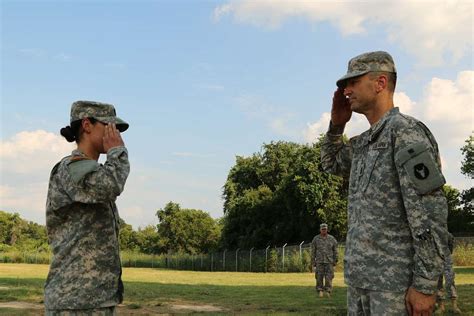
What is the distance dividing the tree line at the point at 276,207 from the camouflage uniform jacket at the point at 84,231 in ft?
115

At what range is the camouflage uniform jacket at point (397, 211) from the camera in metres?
2.79

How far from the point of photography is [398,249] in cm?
294

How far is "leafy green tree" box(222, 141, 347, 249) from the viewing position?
45.8 meters

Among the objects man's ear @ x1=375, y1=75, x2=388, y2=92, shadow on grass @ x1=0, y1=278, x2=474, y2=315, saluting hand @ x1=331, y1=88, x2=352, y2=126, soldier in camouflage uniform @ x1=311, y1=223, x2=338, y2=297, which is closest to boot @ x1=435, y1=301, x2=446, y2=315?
shadow on grass @ x1=0, y1=278, x2=474, y2=315

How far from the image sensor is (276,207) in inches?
2028

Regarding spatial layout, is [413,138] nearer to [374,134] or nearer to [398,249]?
[374,134]

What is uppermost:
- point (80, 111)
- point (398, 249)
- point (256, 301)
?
point (80, 111)

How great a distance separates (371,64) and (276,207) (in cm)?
4861

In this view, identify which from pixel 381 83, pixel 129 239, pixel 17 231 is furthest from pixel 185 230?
pixel 381 83

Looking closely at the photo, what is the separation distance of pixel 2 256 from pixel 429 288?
55.8m

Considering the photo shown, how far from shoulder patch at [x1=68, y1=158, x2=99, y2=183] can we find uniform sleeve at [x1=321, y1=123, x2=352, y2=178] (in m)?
1.49

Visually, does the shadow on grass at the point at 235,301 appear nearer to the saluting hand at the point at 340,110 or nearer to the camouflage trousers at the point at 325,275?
the camouflage trousers at the point at 325,275

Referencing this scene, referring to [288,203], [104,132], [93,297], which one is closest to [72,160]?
[104,132]

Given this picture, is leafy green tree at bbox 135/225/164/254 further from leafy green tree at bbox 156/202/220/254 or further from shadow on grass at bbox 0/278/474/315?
shadow on grass at bbox 0/278/474/315
